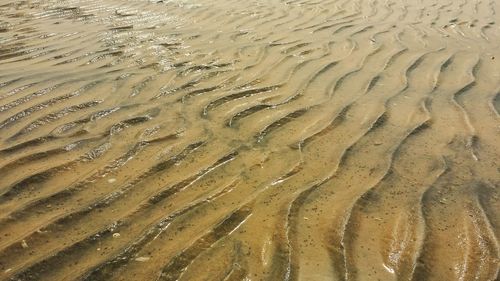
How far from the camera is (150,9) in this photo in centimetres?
589

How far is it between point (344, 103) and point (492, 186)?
1.16 metres

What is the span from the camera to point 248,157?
2572 mm

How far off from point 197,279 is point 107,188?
0.76 meters

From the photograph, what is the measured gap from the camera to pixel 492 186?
2342 mm

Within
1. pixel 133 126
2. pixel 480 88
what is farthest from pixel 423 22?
pixel 133 126

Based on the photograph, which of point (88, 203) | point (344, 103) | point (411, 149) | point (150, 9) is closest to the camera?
point (88, 203)

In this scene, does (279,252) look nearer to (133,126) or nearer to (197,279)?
(197,279)

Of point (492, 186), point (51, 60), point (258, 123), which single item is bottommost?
point (492, 186)

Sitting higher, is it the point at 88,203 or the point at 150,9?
the point at 150,9

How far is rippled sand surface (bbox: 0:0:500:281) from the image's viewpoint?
1.88m

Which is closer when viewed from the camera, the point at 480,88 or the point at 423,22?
the point at 480,88

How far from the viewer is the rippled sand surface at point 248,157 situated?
1880 mm

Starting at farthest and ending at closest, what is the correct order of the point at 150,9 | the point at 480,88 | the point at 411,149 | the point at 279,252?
the point at 150,9 < the point at 480,88 < the point at 411,149 < the point at 279,252

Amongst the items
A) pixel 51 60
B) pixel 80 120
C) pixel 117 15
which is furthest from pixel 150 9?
pixel 80 120
